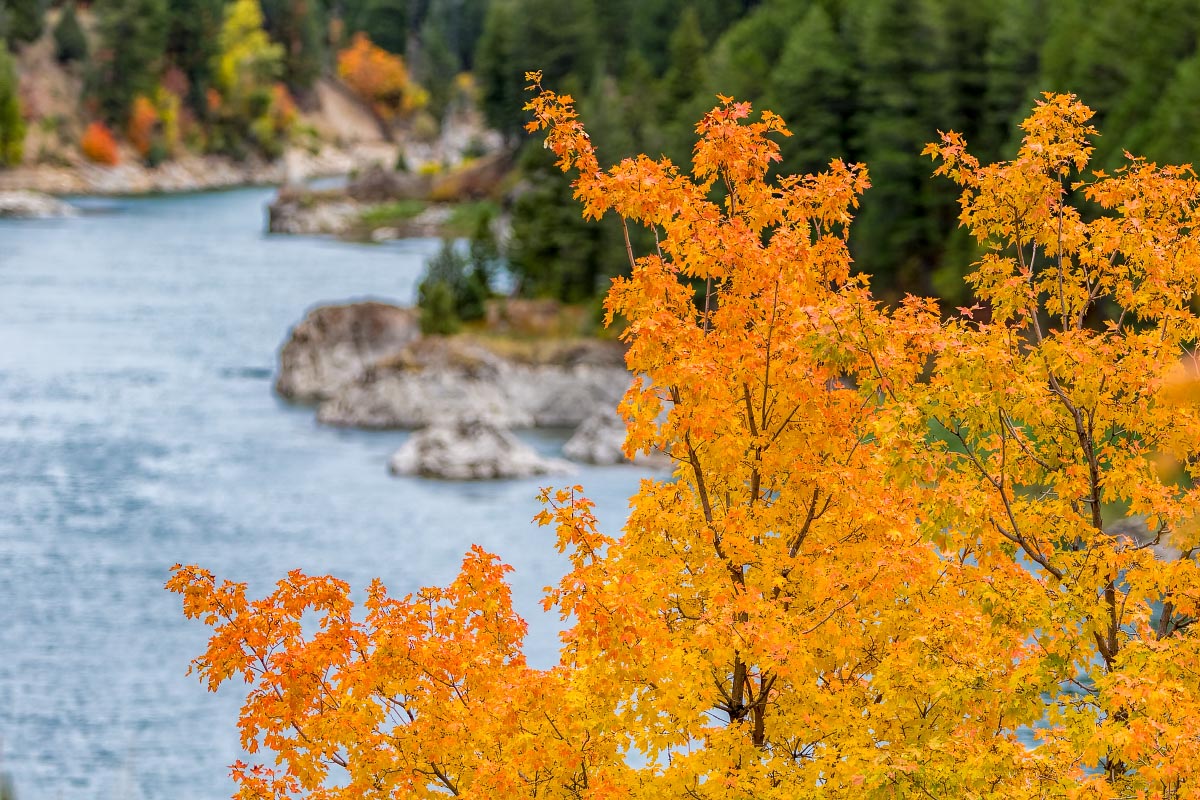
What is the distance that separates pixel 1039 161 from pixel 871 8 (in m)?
61.3

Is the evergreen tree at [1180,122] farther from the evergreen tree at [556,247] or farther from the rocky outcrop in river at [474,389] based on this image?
the evergreen tree at [556,247]

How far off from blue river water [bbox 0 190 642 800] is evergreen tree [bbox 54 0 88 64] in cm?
8236

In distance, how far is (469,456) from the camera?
54.1 m

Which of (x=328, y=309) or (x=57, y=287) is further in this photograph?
(x=57, y=287)

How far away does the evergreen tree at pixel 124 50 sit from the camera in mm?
164500

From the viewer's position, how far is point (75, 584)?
40.8 metres

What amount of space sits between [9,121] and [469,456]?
10685 cm

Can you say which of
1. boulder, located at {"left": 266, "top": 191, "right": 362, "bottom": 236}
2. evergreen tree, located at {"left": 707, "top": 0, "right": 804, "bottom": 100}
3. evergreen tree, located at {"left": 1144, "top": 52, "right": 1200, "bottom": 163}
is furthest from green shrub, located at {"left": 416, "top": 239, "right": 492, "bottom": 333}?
boulder, located at {"left": 266, "top": 191, "right": 362, "bottom": 236}

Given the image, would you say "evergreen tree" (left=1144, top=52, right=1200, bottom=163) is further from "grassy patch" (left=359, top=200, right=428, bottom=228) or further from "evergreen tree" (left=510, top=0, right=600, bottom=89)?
"grassy patch" (left=359, top=200, right=428, bottom=228)

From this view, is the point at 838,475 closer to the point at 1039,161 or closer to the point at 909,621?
the point at 909,621

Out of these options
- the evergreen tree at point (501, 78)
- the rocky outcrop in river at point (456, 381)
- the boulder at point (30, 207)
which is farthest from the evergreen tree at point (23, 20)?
the rocky outcrop in river at point (456, 381)

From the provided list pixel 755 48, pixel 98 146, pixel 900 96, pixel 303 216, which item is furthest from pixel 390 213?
pixel 900 96

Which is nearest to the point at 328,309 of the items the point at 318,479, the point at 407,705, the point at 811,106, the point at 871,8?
the point at 318,479

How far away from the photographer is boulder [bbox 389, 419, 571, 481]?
177 ft
